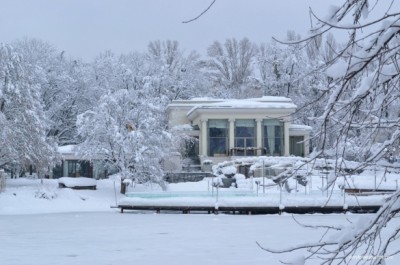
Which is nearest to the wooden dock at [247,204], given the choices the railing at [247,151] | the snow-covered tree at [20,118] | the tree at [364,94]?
the snow-covered tree at [20,118]

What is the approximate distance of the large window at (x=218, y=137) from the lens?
4475 cm

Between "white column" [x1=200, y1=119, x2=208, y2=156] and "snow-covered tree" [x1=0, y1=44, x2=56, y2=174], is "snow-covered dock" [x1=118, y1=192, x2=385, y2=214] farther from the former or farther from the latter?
"white column" [x1=200, y1=119, x2=208, y2=156]

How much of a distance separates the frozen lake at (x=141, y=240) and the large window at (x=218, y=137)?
2026cm

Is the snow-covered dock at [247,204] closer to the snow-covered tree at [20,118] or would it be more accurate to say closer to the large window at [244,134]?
the snow-covered tree at [20,118]

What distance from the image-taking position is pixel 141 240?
16.8 meters

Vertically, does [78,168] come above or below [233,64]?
below

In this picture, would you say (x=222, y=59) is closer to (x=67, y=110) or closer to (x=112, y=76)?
(x=112, y=76)

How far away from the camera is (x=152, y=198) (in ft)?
101

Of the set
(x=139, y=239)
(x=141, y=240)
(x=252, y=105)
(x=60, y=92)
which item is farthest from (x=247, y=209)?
(x=60, y=92)

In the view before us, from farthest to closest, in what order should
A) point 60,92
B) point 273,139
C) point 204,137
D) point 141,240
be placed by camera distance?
point 60,92, point 273,139, point 204,137, point 141,240

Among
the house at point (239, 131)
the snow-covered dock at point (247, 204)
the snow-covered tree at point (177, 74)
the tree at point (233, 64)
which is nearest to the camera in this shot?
the snow-covered dock at point (247, 204)

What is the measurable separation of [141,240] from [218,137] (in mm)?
28238

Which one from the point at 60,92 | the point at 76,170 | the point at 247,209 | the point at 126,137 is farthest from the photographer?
the point at 60,92

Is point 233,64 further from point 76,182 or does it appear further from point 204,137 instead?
point 76,182
